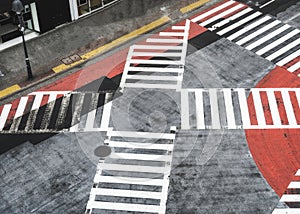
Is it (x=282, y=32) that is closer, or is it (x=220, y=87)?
(x=220, y=87)

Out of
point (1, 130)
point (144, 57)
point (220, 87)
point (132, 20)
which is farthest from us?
point (132, 20)

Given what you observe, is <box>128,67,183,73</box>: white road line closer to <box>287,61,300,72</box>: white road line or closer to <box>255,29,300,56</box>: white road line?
<box>255,29,300,56</box>: white road line

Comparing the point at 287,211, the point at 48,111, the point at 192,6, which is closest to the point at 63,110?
the point at 48,111

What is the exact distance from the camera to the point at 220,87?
33344mm

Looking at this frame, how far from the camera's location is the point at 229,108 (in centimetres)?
3177

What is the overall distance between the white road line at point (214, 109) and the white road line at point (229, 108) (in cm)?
56

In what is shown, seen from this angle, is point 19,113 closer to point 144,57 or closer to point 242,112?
point 144,57

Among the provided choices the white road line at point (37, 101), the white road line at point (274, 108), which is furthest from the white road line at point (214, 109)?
the white road line at point (37, 101)

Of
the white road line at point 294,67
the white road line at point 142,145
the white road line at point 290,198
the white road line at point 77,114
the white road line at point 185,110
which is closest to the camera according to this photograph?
the white road line at point 290,198

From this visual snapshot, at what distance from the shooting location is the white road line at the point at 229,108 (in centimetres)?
3066

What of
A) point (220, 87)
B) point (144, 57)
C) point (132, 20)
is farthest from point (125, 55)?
point (220, 87)

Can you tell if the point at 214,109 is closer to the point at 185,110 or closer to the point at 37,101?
the point at 185,110

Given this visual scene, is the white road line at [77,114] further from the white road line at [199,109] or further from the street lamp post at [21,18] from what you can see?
the white road line at [199,109]

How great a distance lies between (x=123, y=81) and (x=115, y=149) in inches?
245
